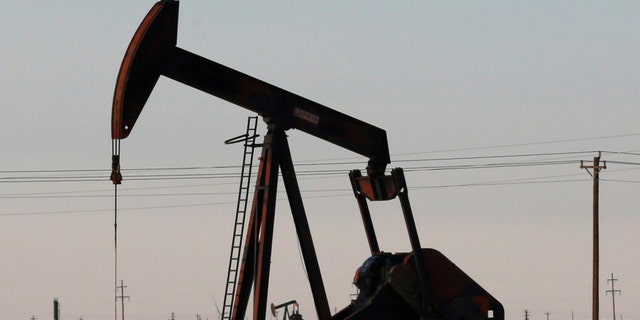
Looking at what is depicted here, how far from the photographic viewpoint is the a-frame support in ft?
70.1

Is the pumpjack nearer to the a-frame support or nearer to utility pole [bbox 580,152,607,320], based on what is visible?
the a-frame support

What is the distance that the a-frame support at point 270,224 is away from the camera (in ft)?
70.1

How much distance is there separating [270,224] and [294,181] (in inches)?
31.1

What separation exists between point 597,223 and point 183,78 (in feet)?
82.1

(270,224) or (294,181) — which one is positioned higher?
(294,181)

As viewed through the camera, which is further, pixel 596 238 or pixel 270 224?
pixel 596 238

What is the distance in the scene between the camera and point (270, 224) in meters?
21.4

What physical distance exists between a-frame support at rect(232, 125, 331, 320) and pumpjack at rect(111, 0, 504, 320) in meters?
0.01

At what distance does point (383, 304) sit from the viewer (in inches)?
867

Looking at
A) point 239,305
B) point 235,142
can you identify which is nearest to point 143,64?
point 235,142

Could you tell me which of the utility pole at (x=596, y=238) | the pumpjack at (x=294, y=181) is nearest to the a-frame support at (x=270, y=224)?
the pumpjack at (x=294, y=181)

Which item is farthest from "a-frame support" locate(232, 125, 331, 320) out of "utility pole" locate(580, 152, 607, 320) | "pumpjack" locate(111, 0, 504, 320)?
"utility pole" locate(580, 152, 607, 320)

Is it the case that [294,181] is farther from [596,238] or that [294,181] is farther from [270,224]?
[596,238]

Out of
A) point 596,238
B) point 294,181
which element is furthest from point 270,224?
point 596,238
